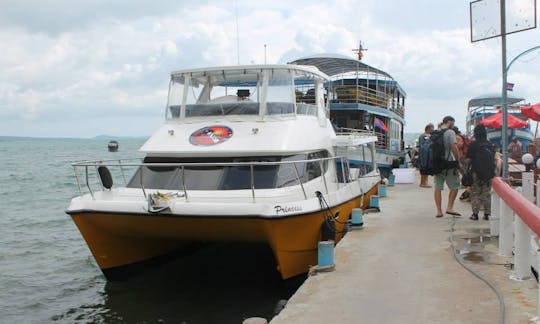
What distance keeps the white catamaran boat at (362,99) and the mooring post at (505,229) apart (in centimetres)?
1163

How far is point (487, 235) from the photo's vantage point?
26.5ft

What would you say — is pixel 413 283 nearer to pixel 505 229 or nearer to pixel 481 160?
pixel 505 229

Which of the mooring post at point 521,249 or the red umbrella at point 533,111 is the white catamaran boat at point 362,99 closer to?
the red umbrella at point 533,111

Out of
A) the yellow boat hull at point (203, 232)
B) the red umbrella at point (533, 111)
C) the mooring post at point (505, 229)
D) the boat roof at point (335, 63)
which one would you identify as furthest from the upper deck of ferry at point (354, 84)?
the mooring post at point (505, 229)

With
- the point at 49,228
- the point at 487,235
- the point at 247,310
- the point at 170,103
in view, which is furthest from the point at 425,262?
the point at 49,228

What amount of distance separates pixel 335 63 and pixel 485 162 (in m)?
11.4

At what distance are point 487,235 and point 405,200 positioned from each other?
454cm

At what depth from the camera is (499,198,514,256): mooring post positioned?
6527 mm

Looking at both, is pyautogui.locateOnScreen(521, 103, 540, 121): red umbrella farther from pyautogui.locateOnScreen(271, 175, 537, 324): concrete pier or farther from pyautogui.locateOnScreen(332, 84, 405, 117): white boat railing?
pyautogui.locateOnScreen(271, 175, 537, 324): concrete pier

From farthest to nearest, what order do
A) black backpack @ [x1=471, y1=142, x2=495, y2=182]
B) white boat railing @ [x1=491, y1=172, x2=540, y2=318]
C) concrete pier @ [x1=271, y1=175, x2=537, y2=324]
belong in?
1. black backpack @ [x1=471, y1=142, x2=495, y2=182]
2. concrete pier @ [x1=271, y1=175, x2=537, y2=324]
3. white boat railing @ [x1=491, y1=172, x2=540, y2=318]

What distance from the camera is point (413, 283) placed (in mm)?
5973

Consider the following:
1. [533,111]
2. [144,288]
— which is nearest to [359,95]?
[533,111]

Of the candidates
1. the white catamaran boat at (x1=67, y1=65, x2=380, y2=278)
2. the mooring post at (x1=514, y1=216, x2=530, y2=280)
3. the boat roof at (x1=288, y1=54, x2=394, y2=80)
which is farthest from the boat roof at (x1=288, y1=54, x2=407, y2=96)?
the mooring post at (x1=514, y1=216, x2=530, y2=280)

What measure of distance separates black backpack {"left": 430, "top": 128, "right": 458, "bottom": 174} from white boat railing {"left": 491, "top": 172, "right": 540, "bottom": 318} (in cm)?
169
